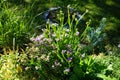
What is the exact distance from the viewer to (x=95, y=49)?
16.4 feet

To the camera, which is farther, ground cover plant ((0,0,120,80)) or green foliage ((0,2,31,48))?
green foliage ((0,2,31,48))

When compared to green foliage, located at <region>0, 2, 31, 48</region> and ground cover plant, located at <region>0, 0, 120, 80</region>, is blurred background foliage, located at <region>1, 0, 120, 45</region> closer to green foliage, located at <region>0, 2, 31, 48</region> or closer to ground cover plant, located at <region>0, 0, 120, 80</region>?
green foliage, located at <region>0, 2, 31, 48</region>

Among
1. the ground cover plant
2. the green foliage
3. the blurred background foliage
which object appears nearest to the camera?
the ground cover plant

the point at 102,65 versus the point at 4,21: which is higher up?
the point at 4,21

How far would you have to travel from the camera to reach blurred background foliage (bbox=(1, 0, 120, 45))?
5.52 meters

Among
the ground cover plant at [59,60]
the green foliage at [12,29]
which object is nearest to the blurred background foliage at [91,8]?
the green foliage at [12,29]

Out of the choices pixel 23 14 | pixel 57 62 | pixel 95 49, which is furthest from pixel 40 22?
pixel 57 62

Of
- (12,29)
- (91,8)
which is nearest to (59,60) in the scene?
(12,29)

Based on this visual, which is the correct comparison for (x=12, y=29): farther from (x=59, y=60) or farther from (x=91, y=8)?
(x=91, y=8)

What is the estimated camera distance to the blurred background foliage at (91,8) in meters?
5.52

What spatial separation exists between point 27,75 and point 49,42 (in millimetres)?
634

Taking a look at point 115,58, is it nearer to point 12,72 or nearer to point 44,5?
point 12,72

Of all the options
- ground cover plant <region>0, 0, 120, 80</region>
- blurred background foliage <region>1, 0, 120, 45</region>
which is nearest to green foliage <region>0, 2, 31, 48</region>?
ground cover plant <region>0, 0, 120, 80</region>

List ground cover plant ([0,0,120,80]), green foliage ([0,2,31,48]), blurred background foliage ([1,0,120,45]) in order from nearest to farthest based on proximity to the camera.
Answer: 1. ground cover plant ([0,0,120,80])
2. green foliage ([0,2,31,48])
3. blurred background foliage ([1,0,120,45])
